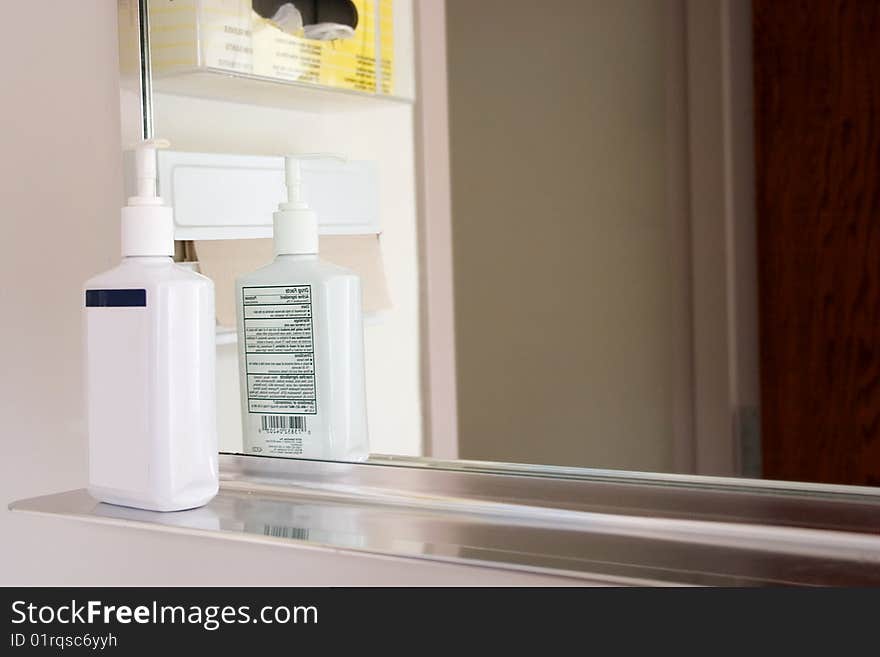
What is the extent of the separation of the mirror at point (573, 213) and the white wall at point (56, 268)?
0.08m

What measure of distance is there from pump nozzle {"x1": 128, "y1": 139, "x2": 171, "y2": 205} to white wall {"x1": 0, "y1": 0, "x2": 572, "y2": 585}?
11 cm

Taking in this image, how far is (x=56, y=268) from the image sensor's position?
816 millimetres

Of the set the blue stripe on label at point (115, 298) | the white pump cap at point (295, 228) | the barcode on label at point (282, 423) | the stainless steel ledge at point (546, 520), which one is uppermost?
the white pump cap at point (295, 228)

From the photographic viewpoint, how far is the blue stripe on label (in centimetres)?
67

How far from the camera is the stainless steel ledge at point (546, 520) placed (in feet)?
1.91

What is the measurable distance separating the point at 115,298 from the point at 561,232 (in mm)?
256

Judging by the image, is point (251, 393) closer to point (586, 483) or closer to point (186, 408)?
point (186, 408)

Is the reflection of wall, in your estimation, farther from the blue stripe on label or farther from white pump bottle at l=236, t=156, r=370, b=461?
the blue stripe on label

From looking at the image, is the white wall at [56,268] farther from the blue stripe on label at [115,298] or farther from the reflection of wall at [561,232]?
the reflection of wall at [561,232]
